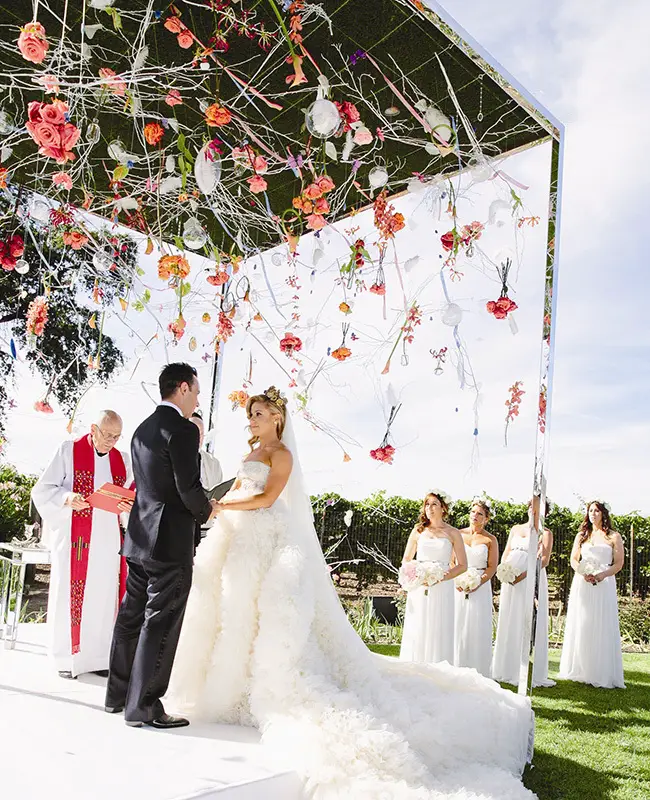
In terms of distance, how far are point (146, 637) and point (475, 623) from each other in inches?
163

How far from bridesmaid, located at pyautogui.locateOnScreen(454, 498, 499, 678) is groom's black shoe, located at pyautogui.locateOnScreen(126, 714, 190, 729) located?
147 inches

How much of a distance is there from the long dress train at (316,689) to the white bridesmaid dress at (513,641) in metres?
2.95

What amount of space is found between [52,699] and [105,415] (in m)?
1.81

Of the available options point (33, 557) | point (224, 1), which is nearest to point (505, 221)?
point (224, 1)

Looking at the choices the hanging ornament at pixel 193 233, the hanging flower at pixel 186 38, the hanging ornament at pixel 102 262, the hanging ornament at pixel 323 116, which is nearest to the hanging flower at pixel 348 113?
the hanging ornament at pixel 323 116

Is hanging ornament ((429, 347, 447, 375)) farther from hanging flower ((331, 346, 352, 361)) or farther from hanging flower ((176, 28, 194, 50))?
hanging flower ((176, 28, 194, 50))


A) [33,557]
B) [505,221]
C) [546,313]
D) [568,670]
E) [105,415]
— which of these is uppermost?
[505,221]

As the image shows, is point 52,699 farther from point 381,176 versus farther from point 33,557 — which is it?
point 381,176

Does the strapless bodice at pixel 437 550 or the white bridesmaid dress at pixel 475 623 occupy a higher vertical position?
the strapless bodice at pixel 437 550

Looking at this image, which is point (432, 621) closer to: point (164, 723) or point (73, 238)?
point (164, 723)

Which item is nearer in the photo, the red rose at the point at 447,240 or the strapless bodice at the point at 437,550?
the red rose at the point at 447,240

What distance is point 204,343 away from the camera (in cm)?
659

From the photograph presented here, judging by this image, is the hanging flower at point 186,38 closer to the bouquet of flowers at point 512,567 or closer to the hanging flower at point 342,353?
the hanging flower at point 342,353

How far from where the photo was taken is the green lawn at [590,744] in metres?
3.92
